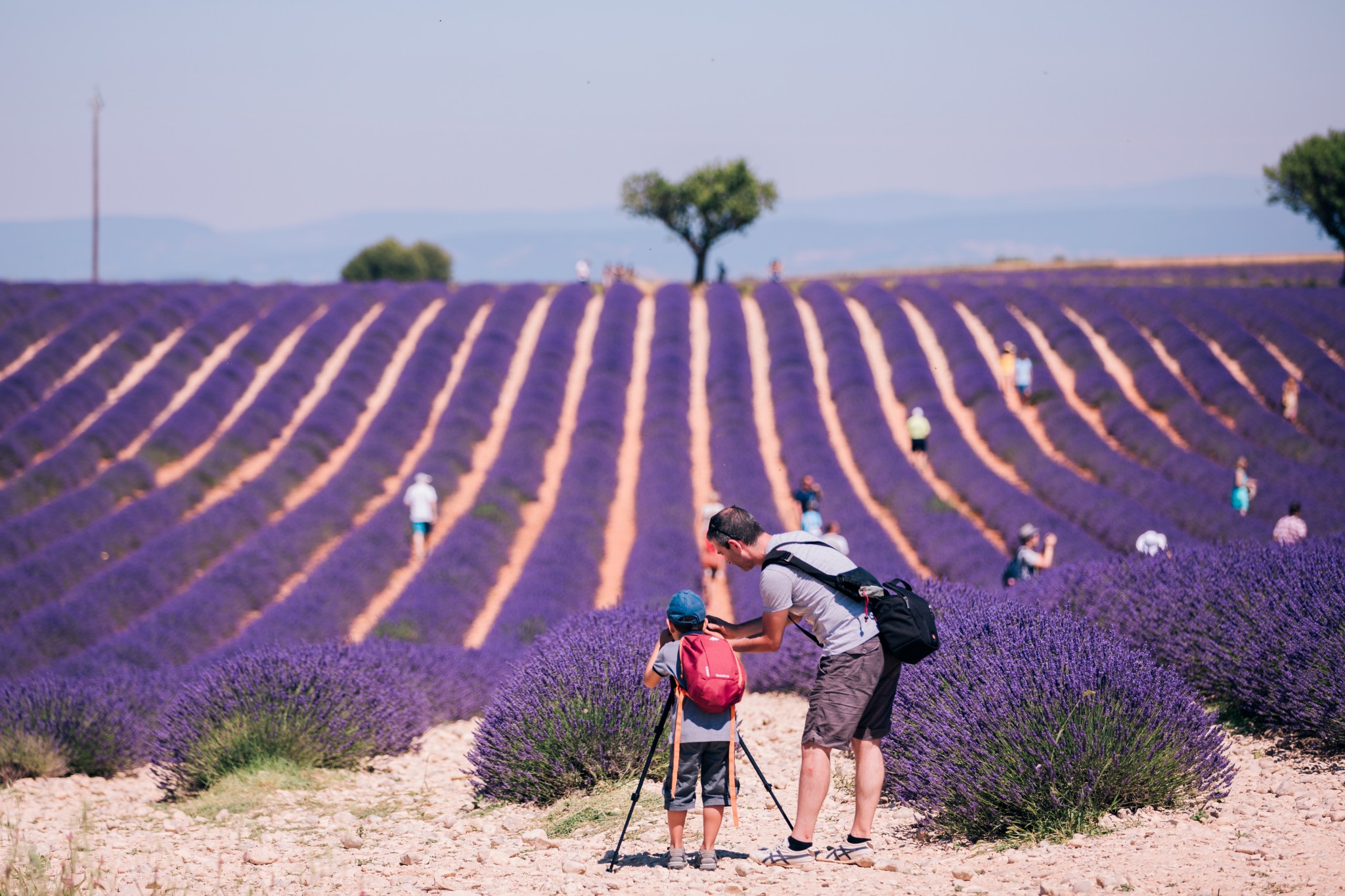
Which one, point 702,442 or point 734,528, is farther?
point 702,442

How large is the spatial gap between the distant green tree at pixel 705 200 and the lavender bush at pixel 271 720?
92.1ft

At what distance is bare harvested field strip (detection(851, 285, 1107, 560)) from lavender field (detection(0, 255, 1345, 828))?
0.08 meters

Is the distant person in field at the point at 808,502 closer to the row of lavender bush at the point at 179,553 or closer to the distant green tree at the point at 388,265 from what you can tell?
the row of lavender bush at the point at 179,553

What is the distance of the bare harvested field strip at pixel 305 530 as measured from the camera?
408 inches

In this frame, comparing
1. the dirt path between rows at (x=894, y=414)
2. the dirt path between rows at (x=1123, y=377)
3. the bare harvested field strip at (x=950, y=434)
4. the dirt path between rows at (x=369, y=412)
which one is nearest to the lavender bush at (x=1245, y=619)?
the bare harvested field strip at (x=950, y=434)

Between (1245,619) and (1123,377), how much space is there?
1764 centimetres

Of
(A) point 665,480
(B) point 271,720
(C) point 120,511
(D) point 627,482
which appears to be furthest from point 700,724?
(D) point 627,482

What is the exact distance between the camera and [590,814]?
16.1 ft

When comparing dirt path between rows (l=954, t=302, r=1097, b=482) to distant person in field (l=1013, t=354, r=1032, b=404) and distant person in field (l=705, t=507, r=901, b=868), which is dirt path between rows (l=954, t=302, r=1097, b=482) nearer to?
distant person in field (l=1013, t=354, r=1032, b=404)

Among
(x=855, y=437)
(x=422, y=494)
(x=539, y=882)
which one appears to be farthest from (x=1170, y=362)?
(x=539, y=882)

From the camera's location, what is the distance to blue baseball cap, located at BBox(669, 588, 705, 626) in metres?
4.00

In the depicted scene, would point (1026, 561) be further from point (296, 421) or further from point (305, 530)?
point (296, 421)

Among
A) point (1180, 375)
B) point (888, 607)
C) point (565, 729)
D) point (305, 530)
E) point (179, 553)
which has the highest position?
point (1180, 375)

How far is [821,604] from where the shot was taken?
3.89m
